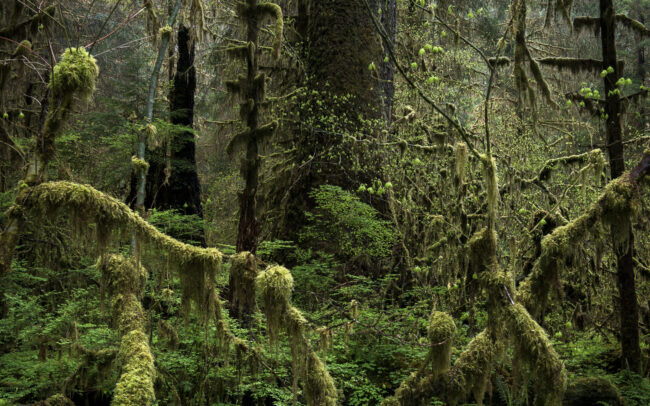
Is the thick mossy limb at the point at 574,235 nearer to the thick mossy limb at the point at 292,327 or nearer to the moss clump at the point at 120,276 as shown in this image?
the thick mossy limb at the point at 292,327

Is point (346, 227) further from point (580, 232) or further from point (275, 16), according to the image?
point (580, 232)

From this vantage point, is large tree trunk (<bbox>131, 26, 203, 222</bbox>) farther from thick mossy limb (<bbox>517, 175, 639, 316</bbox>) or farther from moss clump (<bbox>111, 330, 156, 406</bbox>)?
thick mossy limb (<bbox>517, 175, 639, 316</bbox>)

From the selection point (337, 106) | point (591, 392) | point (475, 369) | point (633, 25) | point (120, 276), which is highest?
point (633, 25)

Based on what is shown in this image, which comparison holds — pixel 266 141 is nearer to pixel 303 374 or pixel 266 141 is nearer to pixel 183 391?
pixel 183 391

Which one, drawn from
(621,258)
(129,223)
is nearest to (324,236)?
(621,258)

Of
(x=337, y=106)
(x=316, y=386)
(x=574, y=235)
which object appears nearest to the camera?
(x=316, y=386)

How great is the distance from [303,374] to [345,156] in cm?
646

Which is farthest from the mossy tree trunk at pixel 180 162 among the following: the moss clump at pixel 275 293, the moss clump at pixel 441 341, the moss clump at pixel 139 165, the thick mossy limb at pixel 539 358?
the thick mossy limb at pixel 539 358

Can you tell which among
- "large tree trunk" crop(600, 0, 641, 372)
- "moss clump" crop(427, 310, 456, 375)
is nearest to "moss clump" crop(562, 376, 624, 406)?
"large tree trunk" crop(600, 0, 641, 372)

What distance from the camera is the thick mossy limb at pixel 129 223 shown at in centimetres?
359

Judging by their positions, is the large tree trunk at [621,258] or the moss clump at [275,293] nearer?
the moss clump at [275,293]

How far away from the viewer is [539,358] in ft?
14.0

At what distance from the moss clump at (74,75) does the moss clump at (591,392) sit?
6.83 m

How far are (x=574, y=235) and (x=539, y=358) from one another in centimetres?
139
